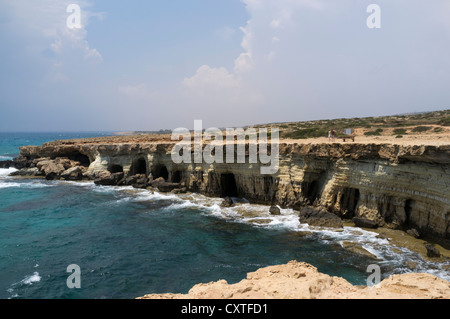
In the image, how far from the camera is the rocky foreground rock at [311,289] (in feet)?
21.0

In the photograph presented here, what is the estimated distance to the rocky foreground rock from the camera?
21.0 ft

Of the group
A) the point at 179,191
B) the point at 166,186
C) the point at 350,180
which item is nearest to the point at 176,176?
the point at 166,186

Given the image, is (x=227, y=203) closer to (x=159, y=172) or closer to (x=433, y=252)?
(x=159, y=172)

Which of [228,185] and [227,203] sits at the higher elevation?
[228,185]

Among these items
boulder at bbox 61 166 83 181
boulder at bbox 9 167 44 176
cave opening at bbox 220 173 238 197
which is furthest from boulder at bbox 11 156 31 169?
cave opening at bbox 220 173 238 197

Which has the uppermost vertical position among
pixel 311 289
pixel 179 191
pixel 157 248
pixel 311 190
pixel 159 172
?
pixel 311 289

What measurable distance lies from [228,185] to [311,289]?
2440cm

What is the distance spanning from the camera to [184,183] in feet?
110

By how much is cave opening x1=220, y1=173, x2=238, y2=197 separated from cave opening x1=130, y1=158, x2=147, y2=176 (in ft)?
49.1

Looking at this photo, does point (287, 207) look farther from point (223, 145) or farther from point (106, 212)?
point (106, 212)

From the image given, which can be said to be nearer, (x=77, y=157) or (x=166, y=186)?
(x=166, y=186)

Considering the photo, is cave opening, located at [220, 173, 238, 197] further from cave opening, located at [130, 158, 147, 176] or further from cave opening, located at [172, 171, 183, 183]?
cave opening, located at [130, 158, 147, 176]

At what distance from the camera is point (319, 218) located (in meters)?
20.9
